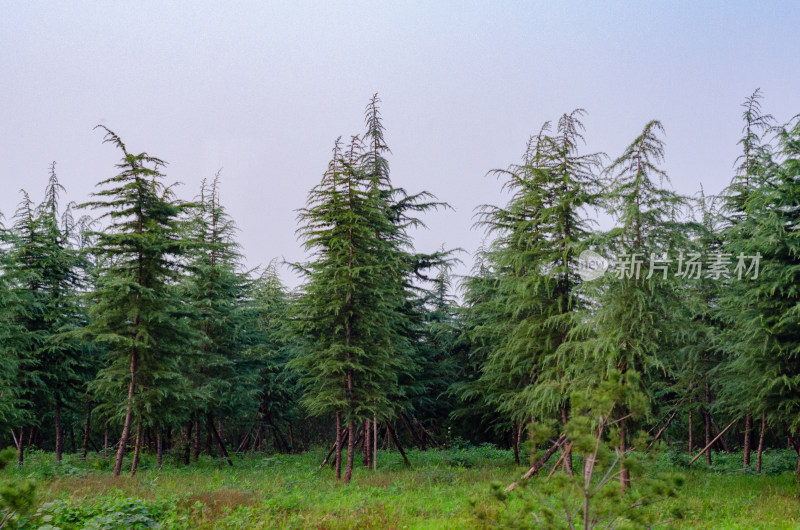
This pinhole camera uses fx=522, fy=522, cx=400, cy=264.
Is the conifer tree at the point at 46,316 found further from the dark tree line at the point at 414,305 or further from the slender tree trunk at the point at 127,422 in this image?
the slender tree trunk at the point at 127,422

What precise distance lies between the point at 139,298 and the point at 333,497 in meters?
7.69

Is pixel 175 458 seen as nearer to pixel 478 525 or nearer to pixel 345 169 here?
pixel 345 169

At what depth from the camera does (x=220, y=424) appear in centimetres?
2319

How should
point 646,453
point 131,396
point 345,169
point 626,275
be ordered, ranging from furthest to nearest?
point 345,169, point 131,396, point 626,275, point 646,453

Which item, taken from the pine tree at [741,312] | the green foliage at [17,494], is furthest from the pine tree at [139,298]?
the pine tree at [741,312]

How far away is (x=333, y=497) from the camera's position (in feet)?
39.8

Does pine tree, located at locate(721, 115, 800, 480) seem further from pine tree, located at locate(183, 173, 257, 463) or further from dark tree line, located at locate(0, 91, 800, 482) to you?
pine tree, located at locate(183, 173, 257, 463)

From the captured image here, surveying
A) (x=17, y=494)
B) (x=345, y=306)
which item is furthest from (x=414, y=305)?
(x=17, y=494)

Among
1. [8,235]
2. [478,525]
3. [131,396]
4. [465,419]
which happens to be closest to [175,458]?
[131,396]

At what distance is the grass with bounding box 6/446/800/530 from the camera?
9.61 meters

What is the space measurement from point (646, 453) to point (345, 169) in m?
11.6

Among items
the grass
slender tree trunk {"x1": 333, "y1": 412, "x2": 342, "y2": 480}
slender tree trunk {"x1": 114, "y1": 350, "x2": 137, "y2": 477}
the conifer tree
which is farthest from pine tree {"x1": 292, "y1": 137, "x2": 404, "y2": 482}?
the conifer tree

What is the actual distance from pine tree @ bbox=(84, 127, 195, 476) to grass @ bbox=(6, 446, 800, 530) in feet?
7.72

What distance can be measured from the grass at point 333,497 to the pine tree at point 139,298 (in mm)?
2353
